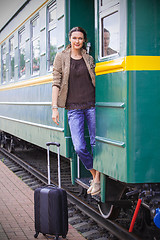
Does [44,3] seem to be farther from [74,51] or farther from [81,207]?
[81,207]

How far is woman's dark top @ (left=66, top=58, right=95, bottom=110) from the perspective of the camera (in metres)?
5.26

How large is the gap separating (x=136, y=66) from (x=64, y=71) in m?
1.40

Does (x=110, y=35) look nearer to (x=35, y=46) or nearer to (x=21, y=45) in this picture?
(x=35, y=46)

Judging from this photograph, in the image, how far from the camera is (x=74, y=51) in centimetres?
538

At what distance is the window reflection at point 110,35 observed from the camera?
4.45 m

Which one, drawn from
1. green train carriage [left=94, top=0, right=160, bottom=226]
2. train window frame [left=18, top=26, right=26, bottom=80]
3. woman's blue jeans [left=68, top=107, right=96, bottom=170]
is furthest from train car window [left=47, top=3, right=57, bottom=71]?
green train carriage [left=94, top=0, right=160, bottom=226]

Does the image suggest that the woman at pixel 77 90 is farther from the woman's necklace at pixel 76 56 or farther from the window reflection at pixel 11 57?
the window reflection at pixel 11 57

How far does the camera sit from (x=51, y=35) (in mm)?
7078

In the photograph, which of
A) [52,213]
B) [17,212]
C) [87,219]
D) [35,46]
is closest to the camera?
[52,213]

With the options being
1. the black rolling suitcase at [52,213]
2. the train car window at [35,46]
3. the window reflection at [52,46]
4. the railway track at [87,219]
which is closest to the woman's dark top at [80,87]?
the black rolling suitcase at [52,213]

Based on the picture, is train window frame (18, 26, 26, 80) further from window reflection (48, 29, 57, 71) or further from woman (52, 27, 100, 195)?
woman (52, 27, 100, 195)

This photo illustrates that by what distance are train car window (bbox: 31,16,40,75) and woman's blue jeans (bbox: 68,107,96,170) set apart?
2.82 metres

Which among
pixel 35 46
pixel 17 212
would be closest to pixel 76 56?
pixel 17 212

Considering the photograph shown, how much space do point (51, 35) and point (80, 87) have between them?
2087mm
